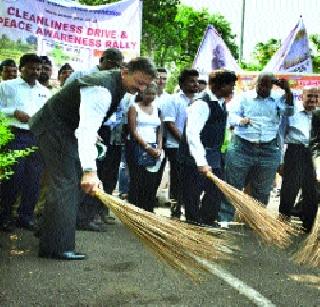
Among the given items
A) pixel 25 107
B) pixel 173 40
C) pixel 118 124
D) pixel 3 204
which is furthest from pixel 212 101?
pixel 173 40

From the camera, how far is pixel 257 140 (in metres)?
7.00

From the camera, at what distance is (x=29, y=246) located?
5660 mm

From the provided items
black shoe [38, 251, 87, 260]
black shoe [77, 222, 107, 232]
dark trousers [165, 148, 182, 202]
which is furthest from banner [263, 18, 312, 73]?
black shoe [38, 251, 87, 260]

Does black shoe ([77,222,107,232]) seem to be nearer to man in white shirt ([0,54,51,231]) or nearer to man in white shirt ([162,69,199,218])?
man in white shirt ([0,54,51,231])

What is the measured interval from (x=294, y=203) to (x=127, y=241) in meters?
2.57

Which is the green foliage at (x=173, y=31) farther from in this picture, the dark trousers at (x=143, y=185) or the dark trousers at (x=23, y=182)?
the dark trousers at (x=23, y=182)

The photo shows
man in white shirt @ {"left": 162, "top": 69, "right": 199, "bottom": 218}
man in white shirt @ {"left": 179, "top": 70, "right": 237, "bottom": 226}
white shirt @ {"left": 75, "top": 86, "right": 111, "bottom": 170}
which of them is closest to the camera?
white shirt @ {"left": 75, "top": 86, "right": 111, "bottom": 170}

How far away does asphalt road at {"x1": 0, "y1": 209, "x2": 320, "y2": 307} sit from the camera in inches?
163

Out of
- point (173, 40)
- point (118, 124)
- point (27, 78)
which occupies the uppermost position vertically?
point (173, 40)

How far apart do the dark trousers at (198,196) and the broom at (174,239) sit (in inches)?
87.2

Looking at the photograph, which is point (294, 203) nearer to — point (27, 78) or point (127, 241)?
point (127, 241)

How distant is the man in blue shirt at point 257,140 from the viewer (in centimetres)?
700

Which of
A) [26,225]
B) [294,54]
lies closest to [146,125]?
[26,225]

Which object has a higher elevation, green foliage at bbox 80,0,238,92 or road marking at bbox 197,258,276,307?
green foliage at bbox 80,0,238,92
